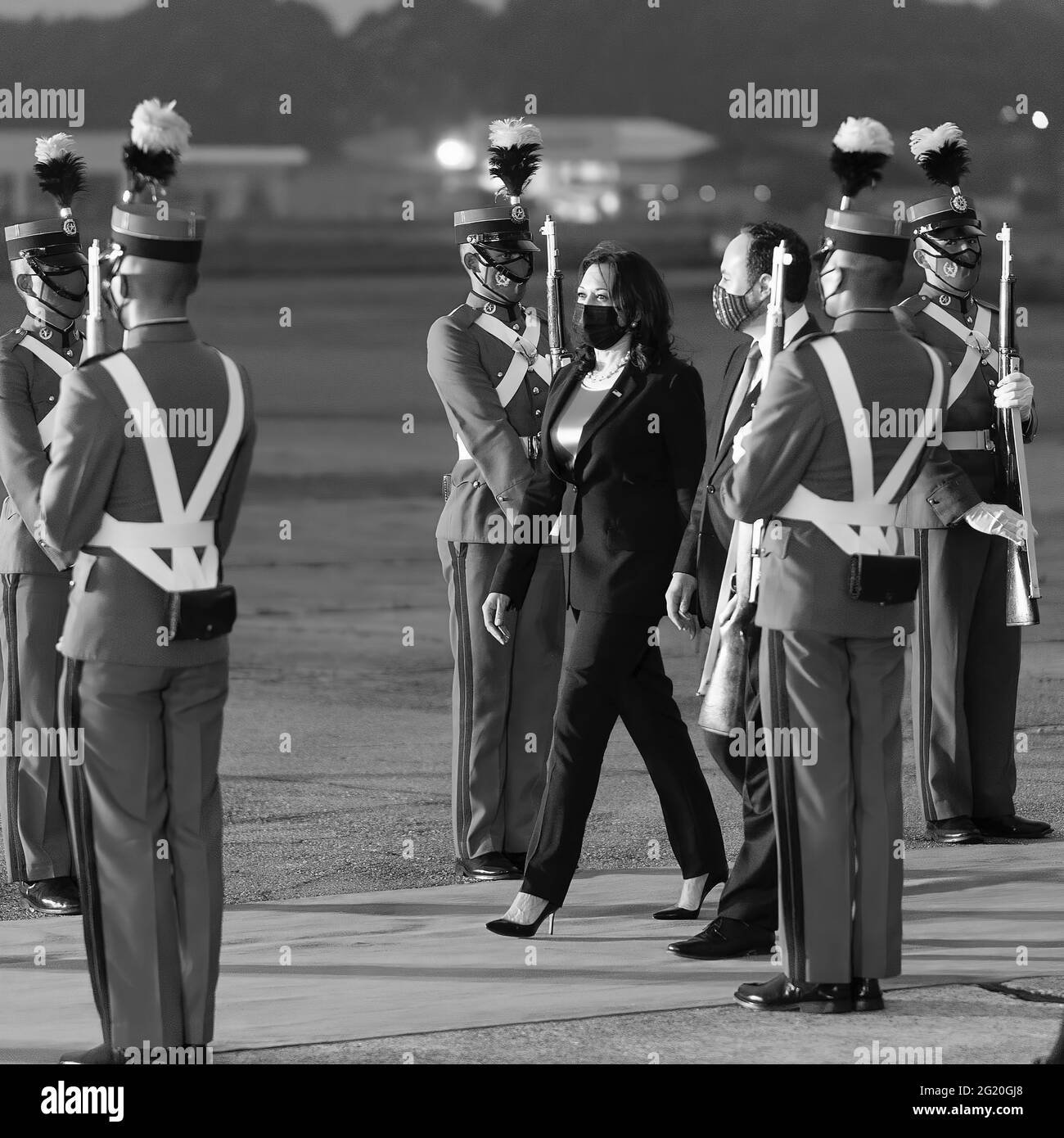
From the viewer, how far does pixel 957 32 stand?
2959cm

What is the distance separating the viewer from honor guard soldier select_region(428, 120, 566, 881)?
682 cm

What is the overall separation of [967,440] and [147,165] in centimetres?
323

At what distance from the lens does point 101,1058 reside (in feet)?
15.5

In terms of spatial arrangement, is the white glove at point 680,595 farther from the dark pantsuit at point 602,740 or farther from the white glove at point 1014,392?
the white glove at point 1014,392

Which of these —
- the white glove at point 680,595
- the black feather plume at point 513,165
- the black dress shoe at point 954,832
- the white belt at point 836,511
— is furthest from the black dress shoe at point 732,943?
the black feather plume at point 513,165

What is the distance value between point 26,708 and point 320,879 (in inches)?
37.6

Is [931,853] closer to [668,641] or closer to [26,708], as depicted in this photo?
[26,708]

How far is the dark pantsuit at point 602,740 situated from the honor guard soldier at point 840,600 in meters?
0.77

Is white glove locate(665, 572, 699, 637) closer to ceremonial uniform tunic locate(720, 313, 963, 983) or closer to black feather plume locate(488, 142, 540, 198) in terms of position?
ceremonial uniform tunic locate(720, 313, 963, 983)

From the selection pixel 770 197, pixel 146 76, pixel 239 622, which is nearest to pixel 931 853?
pixel 239 622

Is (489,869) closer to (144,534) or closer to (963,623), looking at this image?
(963,623)

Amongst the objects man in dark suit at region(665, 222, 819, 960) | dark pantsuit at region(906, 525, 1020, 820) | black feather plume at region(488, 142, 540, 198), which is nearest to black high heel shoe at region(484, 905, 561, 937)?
man in dark suit at region(665, 222, 819, 960)

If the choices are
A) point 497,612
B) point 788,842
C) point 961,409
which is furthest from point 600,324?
point 961,409

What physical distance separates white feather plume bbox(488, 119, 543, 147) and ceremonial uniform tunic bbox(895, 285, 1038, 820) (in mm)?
1224
